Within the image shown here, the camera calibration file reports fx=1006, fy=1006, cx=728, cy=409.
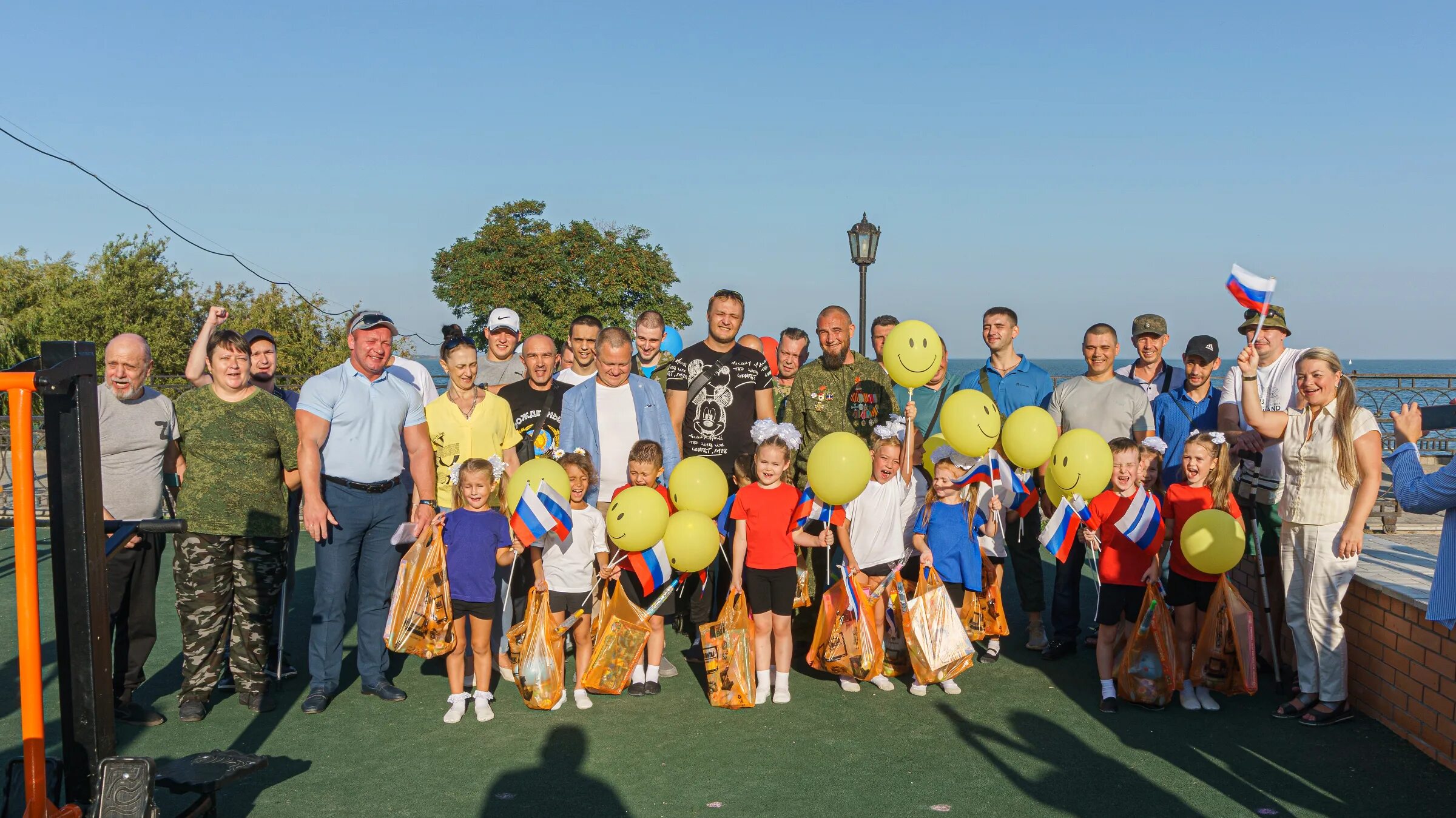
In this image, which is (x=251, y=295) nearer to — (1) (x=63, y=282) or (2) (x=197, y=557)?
(1) (x=63, y=282)

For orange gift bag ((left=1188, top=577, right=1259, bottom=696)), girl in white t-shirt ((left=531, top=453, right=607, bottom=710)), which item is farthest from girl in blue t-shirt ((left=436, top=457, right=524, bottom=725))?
orange gift bag ((left=1188, top=577, right=1259, bottom=696))

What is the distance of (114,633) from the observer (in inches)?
197

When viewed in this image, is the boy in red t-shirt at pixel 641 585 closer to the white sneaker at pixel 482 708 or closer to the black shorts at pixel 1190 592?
the white sneaker at pixel 482 708

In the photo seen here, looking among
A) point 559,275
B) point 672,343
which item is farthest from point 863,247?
point 559,275

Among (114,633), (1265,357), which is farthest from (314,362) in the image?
(1265,357)

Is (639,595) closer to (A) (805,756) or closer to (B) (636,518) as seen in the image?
(B) (636,518)

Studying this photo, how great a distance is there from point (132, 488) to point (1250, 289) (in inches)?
222

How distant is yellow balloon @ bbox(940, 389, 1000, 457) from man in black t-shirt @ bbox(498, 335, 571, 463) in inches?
86.3

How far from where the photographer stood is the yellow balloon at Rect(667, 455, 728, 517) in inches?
205

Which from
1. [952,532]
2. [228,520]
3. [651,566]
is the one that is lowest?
[651,566]

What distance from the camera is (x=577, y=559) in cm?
526

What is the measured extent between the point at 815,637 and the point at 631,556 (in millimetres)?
1089

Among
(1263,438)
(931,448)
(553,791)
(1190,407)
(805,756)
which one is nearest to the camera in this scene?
(553,791)

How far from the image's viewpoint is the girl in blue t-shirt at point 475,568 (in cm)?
496
